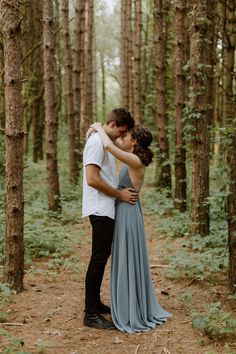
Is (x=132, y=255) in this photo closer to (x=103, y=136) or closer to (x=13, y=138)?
(x=103, y=136)

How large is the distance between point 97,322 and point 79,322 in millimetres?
230

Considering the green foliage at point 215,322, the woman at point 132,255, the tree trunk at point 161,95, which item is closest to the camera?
the green foliage at point 215,322

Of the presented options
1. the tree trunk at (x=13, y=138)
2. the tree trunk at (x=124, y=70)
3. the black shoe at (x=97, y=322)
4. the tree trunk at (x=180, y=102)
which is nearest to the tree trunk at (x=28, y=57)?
the tree trunk at (x=124, y=70)

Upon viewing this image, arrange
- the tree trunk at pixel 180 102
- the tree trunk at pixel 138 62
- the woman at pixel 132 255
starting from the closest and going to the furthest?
the woman at pixel 132 255 < the tree trunk at pixel 180 102 < the tree trunk at pixel 138 62

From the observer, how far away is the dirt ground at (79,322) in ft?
14.8

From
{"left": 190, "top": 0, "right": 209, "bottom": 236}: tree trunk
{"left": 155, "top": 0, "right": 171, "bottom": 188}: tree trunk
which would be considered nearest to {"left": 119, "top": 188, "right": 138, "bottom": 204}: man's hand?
{"left": 190, "top": 0, "right": 209, "bottom": 236}: tree trunk

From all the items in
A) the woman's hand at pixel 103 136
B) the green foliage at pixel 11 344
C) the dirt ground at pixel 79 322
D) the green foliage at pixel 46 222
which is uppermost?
the woman's hand at pixel 103 136

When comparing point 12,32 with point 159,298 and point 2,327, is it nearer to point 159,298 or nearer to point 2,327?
point 2,327

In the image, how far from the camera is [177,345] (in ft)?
15.1

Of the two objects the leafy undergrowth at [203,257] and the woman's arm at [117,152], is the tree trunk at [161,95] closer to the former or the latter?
the leafy undergrowth at [203,257]

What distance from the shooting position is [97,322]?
16.6 feet

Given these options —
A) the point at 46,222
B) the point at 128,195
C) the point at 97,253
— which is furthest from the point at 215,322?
the point at 46,222

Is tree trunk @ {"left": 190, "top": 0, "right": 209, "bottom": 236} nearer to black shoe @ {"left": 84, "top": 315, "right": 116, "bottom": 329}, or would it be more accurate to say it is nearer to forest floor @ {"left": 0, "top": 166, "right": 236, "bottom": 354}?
forest floor @ {"left": 0, "top": 166, "right": 236, "bottom": 354}

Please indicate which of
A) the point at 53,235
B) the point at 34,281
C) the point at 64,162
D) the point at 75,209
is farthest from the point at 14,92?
the point at 64,162
